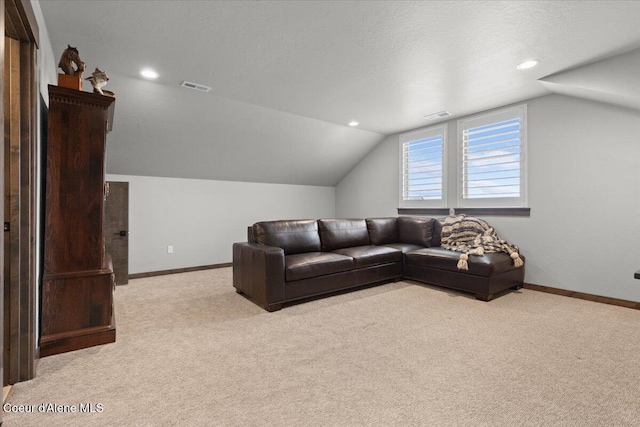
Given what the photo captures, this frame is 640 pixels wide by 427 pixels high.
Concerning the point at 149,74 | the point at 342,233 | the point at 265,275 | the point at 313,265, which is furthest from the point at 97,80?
the point at 342,233

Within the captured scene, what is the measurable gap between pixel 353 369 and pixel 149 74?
3.29 metres

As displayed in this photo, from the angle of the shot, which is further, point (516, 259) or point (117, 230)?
point (117, 230)

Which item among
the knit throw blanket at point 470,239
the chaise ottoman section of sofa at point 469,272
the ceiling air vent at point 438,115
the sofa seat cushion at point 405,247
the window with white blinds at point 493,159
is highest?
the ceiling air vent at point 438,115

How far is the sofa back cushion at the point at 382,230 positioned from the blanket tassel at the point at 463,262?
4.53 feet

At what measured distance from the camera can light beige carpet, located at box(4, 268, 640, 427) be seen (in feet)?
4.99

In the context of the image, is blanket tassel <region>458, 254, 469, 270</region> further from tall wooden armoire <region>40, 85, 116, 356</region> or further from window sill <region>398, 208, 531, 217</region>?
tall wooden armoire <region>40, 85, 116, 356</region>

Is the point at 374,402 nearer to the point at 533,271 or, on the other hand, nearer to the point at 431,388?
the point at 431,388

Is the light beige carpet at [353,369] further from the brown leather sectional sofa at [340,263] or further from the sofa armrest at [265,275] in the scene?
the brown leather sectional sofa at [340,263]

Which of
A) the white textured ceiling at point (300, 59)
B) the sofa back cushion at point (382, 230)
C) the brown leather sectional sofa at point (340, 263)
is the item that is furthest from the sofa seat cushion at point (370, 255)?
the white textured ceiling at point (300, 59)

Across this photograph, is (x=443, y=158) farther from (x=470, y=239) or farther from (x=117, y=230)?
(x=117, y=230)

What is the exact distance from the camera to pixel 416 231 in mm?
4789

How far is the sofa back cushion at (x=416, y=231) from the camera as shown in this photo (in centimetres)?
471

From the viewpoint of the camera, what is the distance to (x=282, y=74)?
318 centimetres

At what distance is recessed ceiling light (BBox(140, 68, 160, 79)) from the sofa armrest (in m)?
2.00
